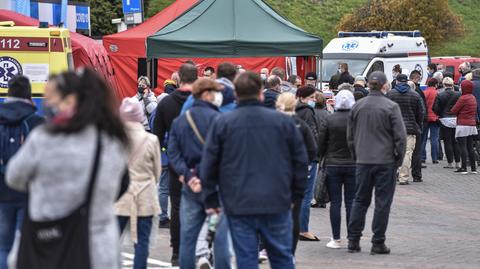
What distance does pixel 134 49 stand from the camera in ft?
68.9

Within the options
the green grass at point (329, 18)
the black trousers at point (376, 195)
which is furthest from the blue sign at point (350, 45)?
the green grass at point (329, 18)

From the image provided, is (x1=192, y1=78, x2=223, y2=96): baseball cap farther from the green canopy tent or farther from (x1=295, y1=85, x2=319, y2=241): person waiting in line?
the green canopy tent

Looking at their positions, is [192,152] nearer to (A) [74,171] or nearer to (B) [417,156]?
(A) [74,171]

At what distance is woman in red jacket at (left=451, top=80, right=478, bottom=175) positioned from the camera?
1948 centimetres

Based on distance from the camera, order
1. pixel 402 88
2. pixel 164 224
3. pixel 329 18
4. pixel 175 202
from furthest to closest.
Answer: pixel 329 18, pixel 402 88, pixel 164 224, pixel 175 202

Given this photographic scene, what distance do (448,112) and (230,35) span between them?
4.76 m

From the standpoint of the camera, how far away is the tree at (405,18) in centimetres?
4288

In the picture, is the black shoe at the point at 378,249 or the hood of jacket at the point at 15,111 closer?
the hood of jacket at the point at 15,111

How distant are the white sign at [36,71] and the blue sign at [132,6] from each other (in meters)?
6.98

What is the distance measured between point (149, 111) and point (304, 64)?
7041mm

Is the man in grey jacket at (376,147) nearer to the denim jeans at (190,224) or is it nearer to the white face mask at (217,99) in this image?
the white face mask at (217,99)

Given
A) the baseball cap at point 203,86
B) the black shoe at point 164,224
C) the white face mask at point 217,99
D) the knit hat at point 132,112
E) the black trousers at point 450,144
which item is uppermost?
the baseball cap at point 203,86

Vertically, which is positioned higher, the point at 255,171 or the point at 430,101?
the point at 255,171

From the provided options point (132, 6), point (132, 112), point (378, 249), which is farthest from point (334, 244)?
point (132, 6)
